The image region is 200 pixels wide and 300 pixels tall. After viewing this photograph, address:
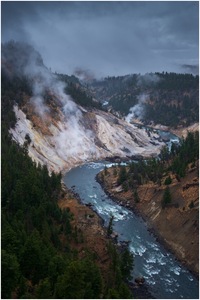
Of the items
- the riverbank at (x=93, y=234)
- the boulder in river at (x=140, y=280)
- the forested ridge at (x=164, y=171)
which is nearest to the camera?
the riverbank at (x=93, y=234)

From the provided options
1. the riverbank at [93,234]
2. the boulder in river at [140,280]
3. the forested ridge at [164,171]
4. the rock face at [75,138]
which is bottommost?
the boulder in river at [140,280]

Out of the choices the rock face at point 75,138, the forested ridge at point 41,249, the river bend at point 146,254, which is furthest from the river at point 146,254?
the rock face at point 75,138

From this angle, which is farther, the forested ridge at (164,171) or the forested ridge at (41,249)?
the forested ridge at (164,171)

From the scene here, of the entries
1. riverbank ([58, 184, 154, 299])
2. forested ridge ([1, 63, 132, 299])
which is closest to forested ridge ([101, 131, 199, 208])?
riverbank ([58, 184, 154, 299])

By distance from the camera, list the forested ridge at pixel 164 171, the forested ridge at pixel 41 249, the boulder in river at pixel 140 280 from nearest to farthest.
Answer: the forested ridge at pixel 41 249, the boulder in river at pixel 140 280, the forested ridge at pixel 164 171

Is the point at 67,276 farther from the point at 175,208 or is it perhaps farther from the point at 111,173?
the point at 111,173

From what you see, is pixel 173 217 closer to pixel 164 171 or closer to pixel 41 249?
pixel 164 171

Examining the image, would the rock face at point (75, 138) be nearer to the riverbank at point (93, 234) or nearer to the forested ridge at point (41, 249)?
the forested ridge at point (41, 249)

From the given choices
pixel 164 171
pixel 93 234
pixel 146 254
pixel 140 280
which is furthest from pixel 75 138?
pixel 140 280
